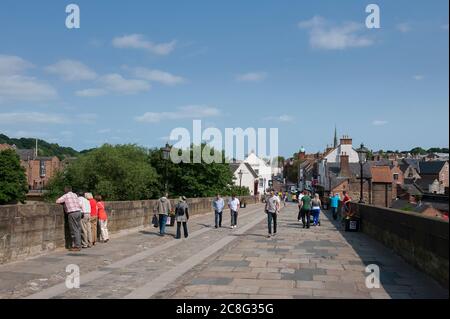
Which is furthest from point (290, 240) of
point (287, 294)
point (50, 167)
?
point (50, 167)

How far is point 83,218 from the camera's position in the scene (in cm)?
1277

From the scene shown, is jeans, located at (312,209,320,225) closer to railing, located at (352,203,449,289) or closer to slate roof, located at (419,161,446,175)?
railing, located at (352,203,449,289)

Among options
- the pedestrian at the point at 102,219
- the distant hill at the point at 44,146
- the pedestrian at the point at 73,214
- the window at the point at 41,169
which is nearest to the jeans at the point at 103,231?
the pedestrian at the point at 102,219

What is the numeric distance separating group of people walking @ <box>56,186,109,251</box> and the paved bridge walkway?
0.41 m

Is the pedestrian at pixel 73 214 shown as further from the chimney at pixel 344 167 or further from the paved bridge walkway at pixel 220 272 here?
the chimney at pixel 344 167

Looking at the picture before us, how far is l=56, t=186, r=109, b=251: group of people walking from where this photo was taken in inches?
482

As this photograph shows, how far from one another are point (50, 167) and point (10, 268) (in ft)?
361

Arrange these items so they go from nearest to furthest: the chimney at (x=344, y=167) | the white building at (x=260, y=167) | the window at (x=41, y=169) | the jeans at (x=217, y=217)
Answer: the jeans at (x=217, y=217), the chimney at (x=344, y=167), the window at (x=41, y=169), the white building at (x=260, y=167)

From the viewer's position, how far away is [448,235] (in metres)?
7.04

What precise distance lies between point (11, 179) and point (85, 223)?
2775 inches

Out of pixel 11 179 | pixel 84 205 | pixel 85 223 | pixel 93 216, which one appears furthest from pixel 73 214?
pixel 11 179

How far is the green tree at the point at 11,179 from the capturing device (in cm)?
7531

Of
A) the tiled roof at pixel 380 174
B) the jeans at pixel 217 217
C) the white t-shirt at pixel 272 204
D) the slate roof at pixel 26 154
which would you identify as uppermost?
the slate roof at pixel 26 154
